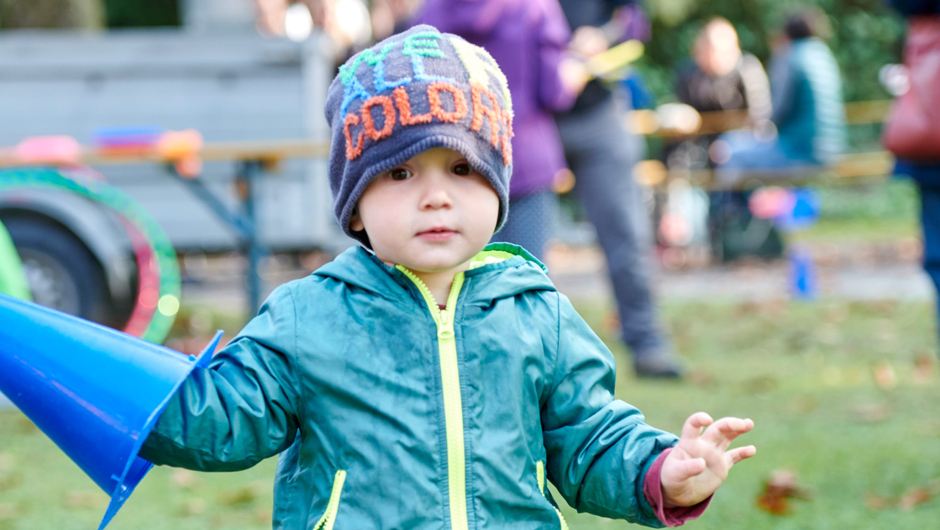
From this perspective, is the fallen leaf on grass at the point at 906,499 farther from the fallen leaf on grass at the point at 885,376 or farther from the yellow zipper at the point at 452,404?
the yellow zipper at the point at 452,404

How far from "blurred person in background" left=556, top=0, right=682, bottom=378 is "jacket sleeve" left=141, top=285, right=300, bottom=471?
331 centimetres

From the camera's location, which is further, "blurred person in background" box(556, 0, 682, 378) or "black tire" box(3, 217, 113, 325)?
"black tire" box(3, 217, 113, 325)

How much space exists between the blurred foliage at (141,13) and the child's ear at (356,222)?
18.2m

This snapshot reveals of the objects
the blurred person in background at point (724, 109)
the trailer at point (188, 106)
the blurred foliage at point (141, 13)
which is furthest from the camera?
the blurred foliage at point (141, 13)

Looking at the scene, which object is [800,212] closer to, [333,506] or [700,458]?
[700,458]

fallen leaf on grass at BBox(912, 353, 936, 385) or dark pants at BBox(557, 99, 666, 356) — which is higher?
dark pants at BBox(557, 99, 666, 356)

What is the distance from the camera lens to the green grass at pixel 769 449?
127 inches

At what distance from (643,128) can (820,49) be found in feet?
8.55

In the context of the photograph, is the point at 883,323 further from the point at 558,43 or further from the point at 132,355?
the point at 132,355

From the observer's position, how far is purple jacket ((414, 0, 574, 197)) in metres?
3.74

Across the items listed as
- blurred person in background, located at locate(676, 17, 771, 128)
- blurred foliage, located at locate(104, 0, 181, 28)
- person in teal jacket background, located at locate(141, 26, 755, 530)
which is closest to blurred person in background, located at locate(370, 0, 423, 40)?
blurred person in background, located at locate(676, 17, 771, 128)

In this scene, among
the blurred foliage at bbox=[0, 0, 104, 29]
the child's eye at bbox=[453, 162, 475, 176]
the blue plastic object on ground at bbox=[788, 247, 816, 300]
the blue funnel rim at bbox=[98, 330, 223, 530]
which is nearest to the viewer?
the blue funnel rim at bbox=[98, 330, 223, 530]

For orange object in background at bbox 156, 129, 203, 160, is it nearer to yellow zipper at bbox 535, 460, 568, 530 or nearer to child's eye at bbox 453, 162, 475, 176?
child's eye at bbox 453, 162, 475, 176

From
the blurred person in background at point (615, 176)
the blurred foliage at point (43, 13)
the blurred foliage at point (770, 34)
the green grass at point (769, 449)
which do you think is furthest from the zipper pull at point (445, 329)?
the blurred foliage at point (770, 34)
